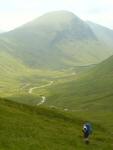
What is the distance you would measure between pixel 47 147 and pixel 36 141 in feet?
7.89

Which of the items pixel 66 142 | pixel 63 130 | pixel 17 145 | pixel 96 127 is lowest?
pixel 17 145

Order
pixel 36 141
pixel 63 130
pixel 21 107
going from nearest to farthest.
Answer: pixel 36 141 < pixel 63 130 < pixel 21 107

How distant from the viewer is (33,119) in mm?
74500

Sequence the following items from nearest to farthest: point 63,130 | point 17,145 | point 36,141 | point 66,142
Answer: point 17,145 → point 36,141 → point 66,142 → point 63,130

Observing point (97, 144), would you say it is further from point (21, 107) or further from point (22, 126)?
point (21, 107)

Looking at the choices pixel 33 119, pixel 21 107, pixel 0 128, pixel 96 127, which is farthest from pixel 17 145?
pixel 96 127

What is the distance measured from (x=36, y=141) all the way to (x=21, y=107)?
3162cm

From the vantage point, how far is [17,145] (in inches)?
2031

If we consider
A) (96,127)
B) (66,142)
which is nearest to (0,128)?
(66,142)

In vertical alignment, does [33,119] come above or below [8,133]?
above

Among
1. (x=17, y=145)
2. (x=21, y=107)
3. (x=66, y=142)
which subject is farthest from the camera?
(x=21, y=107)

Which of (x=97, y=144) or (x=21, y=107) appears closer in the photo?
(x=97, y=144)

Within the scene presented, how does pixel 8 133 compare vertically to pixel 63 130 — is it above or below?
below

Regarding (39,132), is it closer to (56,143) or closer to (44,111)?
(56,143)
